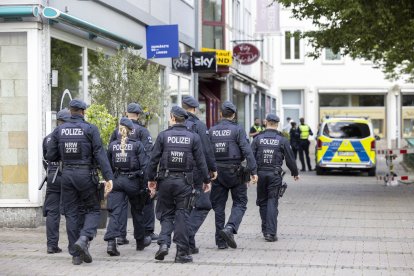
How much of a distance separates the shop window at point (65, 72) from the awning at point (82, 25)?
40 centimetres

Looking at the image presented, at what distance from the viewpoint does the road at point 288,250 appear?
10391 mm

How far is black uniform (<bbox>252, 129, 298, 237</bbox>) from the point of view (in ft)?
43.7

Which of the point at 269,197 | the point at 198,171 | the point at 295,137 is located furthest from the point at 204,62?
the point at 198,171

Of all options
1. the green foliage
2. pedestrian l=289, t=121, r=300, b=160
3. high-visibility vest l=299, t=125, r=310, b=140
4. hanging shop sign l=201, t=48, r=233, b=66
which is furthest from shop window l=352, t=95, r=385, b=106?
the green foliage

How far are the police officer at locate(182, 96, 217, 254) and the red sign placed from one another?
22391mm

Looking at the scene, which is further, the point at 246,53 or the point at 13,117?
the point at 246,53

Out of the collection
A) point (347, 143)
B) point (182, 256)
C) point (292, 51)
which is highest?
point (292, 51)

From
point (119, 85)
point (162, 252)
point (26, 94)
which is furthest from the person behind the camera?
point (119, 85)

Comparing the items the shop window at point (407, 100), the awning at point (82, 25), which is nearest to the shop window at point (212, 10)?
the awning at point (82, 25)

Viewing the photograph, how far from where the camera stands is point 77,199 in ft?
36.5

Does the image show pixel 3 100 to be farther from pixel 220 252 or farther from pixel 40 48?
pixel 220 252

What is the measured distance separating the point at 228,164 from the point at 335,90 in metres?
46.9

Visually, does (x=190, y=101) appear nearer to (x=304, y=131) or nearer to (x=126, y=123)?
(x=126, y=123)

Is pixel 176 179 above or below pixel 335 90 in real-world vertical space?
below
